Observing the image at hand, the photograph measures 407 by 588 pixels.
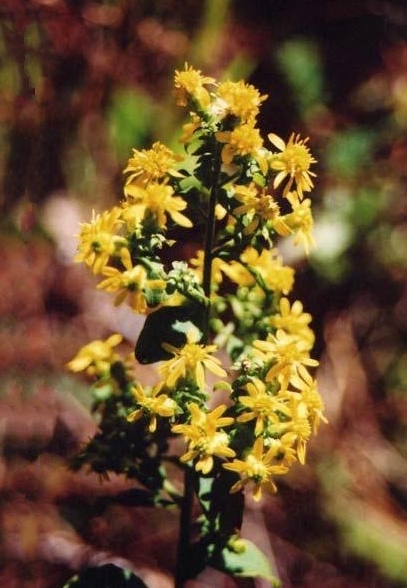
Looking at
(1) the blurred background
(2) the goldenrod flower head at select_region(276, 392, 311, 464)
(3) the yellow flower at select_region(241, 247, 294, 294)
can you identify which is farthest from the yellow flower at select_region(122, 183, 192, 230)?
(1) the blurred background

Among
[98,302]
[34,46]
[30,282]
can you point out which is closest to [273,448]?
[98,302]

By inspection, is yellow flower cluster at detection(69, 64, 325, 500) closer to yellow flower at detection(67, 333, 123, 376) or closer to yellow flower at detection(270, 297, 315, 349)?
yellow flower at detection(270, 297, 315, 349)

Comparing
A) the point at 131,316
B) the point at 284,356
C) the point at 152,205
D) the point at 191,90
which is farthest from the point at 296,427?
the point at 131,316

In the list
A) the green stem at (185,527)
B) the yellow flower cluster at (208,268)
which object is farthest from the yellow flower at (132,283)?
the green stem at (185,527)

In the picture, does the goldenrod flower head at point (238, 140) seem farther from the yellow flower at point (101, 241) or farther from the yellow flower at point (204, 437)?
the yellow flower at point (204, 437)

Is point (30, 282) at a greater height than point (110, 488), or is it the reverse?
point (30, 282)

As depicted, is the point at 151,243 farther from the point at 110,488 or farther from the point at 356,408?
Result: the point at 356,408

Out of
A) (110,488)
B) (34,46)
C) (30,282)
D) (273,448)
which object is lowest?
(110,488)
